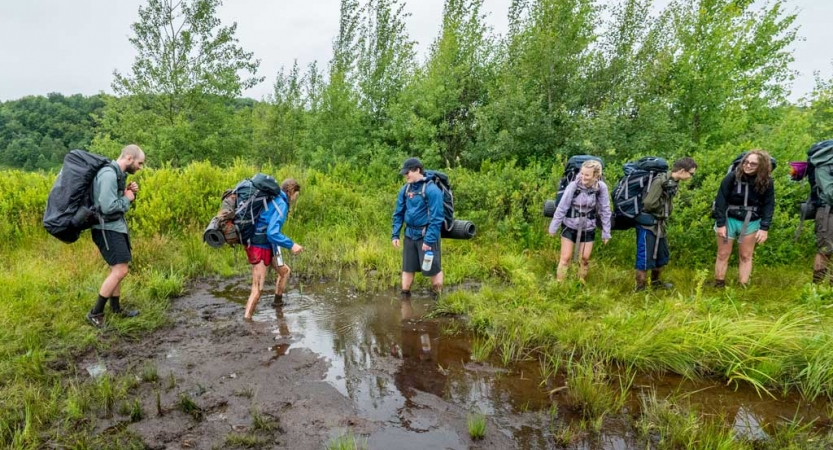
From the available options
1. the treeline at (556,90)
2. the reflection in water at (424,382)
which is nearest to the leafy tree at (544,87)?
the treeline at (556,90)

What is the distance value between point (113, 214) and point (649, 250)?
681cm

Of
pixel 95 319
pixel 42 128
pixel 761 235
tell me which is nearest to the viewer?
pixel 95 319

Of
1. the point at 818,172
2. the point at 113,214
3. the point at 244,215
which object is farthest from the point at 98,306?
the point at 818,172

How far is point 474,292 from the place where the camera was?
6312 millimetres

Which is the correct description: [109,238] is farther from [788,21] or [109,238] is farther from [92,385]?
[788,21]

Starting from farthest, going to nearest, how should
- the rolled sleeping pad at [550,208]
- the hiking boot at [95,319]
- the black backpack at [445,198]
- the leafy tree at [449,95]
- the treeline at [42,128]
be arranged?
the treeline at [42,128], the leafy tree at [449,95], the rolled sleeping pad at [550,208], the black backpack at [445,198], the hiking boot at [95,319]

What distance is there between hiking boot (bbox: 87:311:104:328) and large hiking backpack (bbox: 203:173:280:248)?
61.1 inches

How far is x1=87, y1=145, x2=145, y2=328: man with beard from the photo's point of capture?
14.9 feet

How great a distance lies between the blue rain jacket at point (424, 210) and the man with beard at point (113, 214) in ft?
10.7

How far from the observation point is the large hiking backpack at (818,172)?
17.1ft

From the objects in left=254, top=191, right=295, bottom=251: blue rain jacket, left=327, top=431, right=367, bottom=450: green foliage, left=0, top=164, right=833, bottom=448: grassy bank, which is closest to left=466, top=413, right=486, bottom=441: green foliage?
left=327, top=431, right=367, bottom=450: green foliage

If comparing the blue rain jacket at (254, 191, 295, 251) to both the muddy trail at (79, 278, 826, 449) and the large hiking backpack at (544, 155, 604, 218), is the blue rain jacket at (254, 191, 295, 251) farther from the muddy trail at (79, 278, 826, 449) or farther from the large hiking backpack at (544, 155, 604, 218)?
the large hiking backpack at (544, 155, 604, 218)

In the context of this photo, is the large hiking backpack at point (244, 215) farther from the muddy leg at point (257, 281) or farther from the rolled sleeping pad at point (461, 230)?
the rolled sleeping pad at point (461, 230)

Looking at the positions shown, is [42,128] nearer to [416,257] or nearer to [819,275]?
[416,257]
